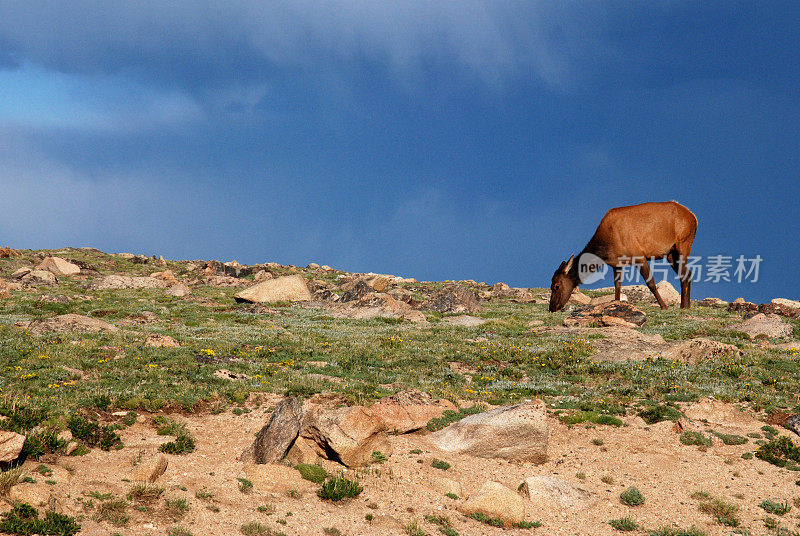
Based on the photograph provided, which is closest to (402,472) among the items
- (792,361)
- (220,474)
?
(220,474)

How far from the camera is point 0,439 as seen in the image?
1116 cm

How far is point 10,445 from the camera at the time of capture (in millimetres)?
11227

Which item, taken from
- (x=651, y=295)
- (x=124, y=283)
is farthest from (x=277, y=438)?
(x=124, y=283)

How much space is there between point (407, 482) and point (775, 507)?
7958 mm

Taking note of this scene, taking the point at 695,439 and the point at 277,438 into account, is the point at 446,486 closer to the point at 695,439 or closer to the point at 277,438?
the point at 277,438

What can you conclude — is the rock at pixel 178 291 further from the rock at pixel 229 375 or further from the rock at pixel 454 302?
the rock at pixel 229 375

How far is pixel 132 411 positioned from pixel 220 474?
4.81 meters

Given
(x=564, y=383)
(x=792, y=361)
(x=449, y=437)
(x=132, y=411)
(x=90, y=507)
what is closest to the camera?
(x=90, y=507)

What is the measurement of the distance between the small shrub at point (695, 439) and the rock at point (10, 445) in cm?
1601

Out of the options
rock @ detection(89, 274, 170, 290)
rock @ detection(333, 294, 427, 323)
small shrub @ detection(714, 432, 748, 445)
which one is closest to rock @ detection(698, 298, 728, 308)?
rock @ detection(333, 294, 427, 323)

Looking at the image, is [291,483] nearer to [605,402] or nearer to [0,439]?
[0,439]

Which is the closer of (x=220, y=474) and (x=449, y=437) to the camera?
(x=220, y=474)

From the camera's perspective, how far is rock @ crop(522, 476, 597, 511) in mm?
12094

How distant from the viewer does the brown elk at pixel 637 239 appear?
34.2m
